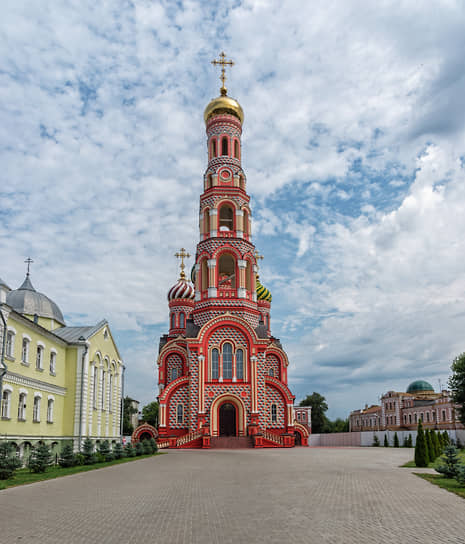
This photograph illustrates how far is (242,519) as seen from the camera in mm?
8547

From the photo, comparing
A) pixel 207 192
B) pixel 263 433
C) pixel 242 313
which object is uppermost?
pixel 207 192

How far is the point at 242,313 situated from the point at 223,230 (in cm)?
788

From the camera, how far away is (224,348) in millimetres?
38031

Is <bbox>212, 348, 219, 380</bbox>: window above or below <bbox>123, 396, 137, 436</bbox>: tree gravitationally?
above

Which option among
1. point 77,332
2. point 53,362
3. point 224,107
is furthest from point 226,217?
point 53,362

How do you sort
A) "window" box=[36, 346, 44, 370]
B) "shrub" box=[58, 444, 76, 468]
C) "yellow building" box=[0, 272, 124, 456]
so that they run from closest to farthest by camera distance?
"shrub" box=[58, 444, 76, 468], "yellow building" box=[0, 272, 124, 456], "window" box=[36, 346, 44, 370]

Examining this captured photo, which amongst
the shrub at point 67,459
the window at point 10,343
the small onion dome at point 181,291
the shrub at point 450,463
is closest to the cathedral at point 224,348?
the small onion dome at point 181,291

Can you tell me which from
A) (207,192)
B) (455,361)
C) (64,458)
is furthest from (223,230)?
(64,458)

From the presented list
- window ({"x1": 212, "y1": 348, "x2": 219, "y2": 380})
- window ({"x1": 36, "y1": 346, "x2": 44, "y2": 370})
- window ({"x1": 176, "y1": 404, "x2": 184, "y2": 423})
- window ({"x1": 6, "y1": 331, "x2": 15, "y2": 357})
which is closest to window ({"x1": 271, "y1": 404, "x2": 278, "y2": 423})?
window ({"x1": 212, "y1": 348, "x2": 219, "y2": 380})

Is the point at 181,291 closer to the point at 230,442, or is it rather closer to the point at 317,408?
the point at 230,442

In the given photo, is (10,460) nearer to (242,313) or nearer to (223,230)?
(242,313)

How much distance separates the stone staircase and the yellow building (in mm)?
6363

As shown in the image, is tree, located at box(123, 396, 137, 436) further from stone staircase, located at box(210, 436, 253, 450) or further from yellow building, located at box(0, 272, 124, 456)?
yellow building, located at box(0, 272, 124, 456)

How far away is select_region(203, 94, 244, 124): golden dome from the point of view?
43906 mm
